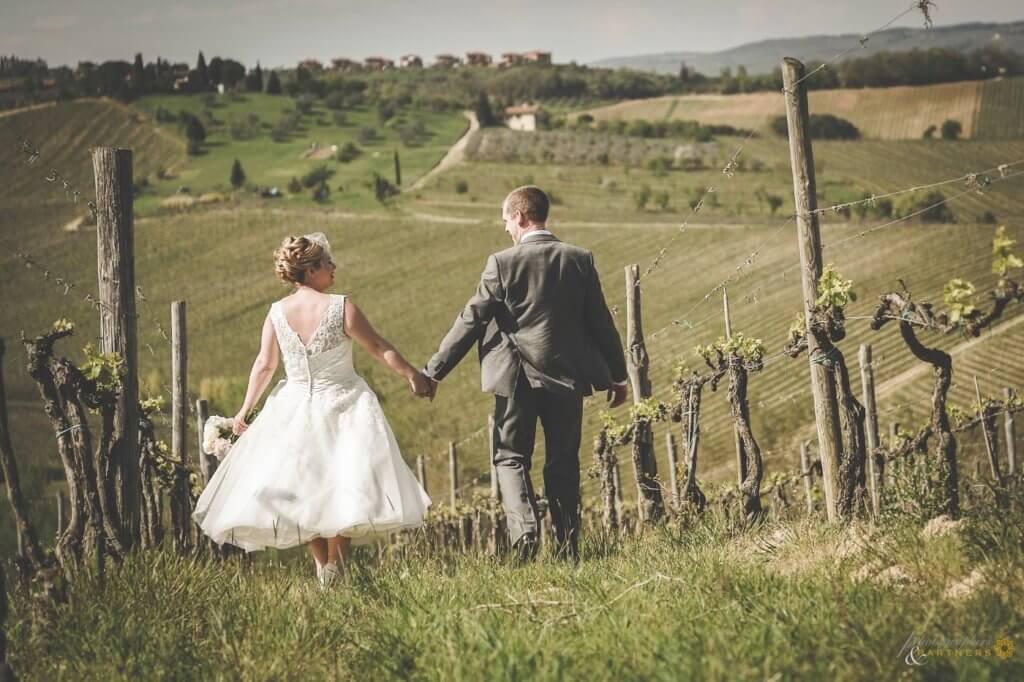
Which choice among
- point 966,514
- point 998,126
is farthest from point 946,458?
point 998,126

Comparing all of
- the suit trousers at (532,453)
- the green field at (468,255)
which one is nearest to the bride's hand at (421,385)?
the suit trousers at (532,453)

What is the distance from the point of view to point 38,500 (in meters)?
28.7

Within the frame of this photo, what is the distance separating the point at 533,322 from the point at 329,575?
5.44 ft

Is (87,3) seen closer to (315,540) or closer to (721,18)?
(721,18)

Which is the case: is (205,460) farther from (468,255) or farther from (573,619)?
(468,255)

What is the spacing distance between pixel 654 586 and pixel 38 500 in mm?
27947

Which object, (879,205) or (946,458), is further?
(879,205)

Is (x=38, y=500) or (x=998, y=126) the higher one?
(x=998, y=126)

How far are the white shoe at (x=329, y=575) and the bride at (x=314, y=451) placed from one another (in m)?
0.01

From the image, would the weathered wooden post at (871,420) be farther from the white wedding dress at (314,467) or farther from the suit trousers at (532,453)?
the white wedding dress at (314,467)

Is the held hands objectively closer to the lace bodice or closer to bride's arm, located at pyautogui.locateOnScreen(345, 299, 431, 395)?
bride's arm, located at pyautogui.locateOnScreen(345, 299, 431, 395)

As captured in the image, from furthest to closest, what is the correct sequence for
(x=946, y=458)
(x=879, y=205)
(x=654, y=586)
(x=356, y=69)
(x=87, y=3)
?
(x=356, y=69)
(x=87, y=3)
(x=879, y=205)
(x=946, y=458)
(x=654, y=586)

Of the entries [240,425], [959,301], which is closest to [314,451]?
[240,425]

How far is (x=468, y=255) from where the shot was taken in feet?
197
